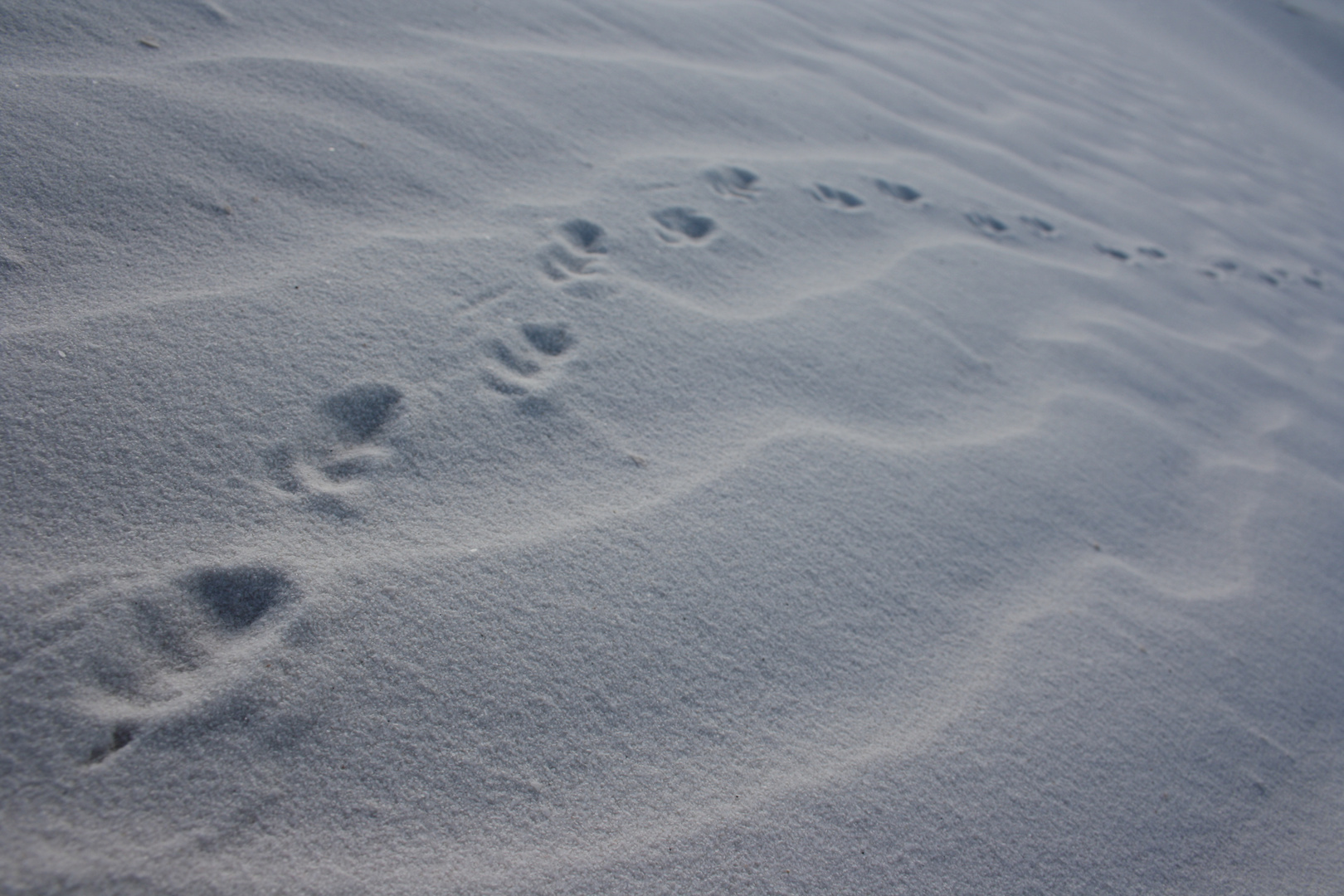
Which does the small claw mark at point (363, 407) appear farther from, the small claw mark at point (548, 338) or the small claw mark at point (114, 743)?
the small claw mark at point (114, 743)

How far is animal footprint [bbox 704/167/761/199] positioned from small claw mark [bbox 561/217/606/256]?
412 millimetres

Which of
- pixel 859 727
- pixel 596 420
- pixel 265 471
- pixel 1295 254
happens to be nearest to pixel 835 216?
pixel 596 420

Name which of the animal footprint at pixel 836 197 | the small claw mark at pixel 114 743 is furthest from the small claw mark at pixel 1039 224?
the small claw mark at pixel 114 743

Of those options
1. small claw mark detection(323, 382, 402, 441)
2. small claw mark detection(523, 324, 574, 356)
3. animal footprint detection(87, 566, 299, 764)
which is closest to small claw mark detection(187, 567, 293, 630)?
animal footprint detection(87, 566, 299, 764)

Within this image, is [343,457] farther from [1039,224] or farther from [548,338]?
[1039,224]

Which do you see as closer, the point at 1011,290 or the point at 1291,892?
the point at 1291,892

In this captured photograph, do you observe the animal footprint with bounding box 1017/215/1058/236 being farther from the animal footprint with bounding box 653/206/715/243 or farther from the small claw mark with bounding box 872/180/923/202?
the animal footprint with bounding box 653/206/715/243

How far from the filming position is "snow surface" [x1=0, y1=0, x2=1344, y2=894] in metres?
0.77

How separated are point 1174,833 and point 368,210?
5.16ft

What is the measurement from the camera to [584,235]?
151 cm

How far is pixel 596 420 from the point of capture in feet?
3.89

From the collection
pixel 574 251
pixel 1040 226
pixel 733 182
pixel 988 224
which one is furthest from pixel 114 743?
pixel 1040 226

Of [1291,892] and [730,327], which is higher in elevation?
[730,327]

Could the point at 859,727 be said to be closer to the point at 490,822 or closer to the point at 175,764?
the point at 490,822
